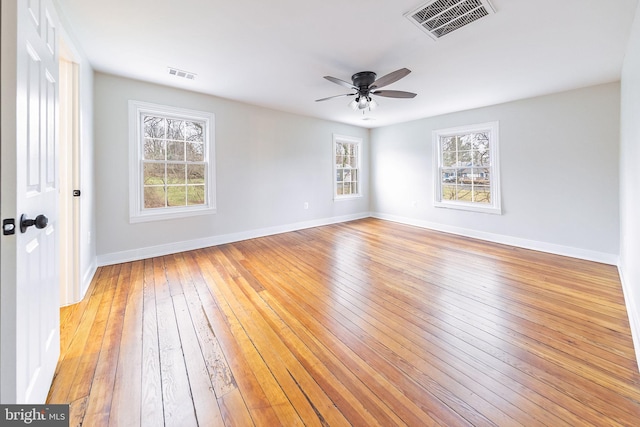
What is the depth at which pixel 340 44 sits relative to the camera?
251cm

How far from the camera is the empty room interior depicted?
1269 millimetres

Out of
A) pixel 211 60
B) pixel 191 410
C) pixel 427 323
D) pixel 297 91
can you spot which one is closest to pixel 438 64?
pixel 297 91

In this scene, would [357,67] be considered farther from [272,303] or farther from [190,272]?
[190,272]

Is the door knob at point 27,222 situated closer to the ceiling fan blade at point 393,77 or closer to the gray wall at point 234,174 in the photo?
the gray wall at point 234,174

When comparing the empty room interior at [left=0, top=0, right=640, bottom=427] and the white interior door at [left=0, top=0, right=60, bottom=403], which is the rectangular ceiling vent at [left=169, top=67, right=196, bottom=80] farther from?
the white interior door at [left=0, top=0, right=60, bottom=403]

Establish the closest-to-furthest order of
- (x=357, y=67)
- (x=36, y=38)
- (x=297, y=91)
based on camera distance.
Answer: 1. (x=36, y=38)
2. (x=357, y=67)
3. (x=297, y=91)

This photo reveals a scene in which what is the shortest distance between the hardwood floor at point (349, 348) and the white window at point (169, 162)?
1.06 m

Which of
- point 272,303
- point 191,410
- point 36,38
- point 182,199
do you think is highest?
point 36,38

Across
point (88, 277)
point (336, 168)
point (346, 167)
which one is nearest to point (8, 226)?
point (88, 277)

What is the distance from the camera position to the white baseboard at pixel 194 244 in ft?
11.1

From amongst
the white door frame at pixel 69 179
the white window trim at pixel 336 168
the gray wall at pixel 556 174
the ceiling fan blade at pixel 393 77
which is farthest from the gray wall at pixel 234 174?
the gray wall at pixel 556 174

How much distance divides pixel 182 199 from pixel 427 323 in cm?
383

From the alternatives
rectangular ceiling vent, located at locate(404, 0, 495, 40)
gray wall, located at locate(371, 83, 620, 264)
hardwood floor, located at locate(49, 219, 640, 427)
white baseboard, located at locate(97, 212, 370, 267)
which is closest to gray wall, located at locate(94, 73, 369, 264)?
white baseboard, located at locate(97, 212, 370, 267)

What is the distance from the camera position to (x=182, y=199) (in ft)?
13.1
